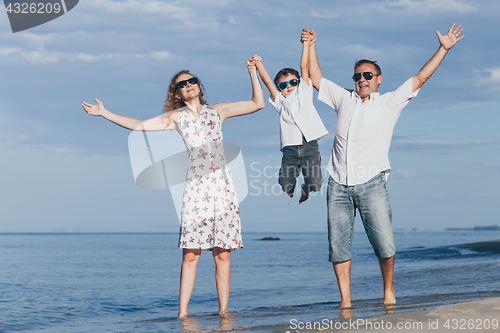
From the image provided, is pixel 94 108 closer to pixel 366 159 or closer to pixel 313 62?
pixel 313 62

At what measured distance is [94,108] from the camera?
522cm

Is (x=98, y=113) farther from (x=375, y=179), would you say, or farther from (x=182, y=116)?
(x=375, y=179)

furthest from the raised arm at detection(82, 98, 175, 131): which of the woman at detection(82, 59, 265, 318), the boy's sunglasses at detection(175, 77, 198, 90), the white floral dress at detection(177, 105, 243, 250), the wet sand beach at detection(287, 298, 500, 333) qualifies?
the wet sand beach at detection(287, 298, 500, 333)

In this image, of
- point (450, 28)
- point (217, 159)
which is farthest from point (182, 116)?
point (450, 28)

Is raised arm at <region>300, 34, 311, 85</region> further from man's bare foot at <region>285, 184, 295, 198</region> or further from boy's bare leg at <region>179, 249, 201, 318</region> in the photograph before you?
boy's bare leg at <region>179, 249, 201, 318</region>

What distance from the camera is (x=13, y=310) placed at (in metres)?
9.89

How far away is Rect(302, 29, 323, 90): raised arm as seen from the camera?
5.16 m

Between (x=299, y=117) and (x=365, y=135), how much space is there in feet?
2.70

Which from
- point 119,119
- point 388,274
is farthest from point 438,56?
point 119,119

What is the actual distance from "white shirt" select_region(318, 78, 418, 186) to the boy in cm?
29

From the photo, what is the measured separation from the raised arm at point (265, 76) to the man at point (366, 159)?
84cm

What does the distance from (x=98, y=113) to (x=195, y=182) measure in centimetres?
145

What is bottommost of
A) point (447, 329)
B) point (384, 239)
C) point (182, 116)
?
point (447, 329)

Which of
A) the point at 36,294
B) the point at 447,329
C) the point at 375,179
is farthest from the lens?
the point at 36,294
